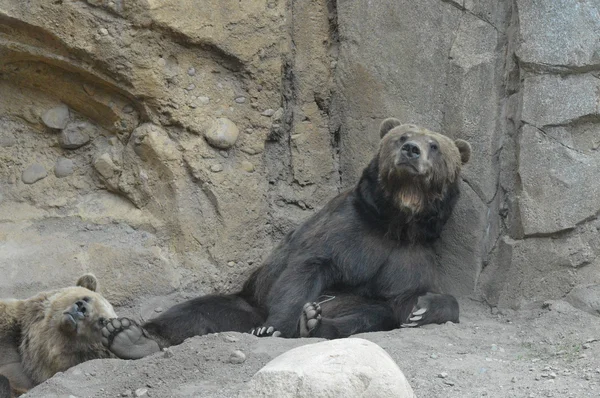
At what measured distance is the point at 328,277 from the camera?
313 inches

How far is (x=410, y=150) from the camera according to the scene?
7.82 meters

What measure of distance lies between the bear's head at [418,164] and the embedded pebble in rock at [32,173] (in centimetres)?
292

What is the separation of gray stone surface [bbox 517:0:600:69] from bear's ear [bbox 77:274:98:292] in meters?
3.81

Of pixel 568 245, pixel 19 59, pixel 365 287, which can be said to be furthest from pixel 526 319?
pixel 19 59

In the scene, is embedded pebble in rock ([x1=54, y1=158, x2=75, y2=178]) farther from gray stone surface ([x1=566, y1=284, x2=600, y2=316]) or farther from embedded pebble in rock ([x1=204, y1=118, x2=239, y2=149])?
gray stone surface ([x1=566, y1=284, x2=600, y2=316])

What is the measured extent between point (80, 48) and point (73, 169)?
1209 millimetres

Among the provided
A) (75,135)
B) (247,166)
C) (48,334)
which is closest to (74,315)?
(48,334)

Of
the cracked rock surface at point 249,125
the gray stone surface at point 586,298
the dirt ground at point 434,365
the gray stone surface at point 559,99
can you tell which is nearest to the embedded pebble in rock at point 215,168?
the cracked rock surface at point 249,125

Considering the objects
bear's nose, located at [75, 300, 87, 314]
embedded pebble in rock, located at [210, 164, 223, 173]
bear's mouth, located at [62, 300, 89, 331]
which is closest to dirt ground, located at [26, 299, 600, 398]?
bear's mouth, located at [62, 300, 89, 331]

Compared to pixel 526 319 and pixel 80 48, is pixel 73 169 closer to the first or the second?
pixel 80 48

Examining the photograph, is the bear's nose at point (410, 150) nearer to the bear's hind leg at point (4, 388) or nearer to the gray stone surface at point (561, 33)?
the gray stone surface at point (561, 33)

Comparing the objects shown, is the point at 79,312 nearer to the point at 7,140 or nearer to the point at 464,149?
the point at 7,140

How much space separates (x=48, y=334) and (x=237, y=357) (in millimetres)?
1543

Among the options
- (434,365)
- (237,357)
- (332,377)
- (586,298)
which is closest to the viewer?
(332,377)
